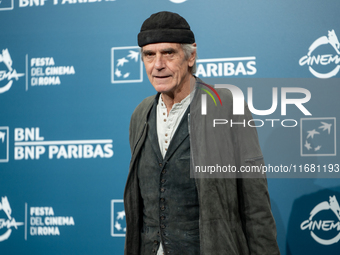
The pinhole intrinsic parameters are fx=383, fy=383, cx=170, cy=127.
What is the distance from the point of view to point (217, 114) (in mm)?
1613

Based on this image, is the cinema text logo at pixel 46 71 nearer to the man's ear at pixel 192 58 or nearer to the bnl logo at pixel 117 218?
the bnl logo at pixel 117 218

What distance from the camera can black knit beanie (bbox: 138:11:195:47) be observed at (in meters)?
1.62

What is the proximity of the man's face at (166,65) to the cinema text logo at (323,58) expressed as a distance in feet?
3.60

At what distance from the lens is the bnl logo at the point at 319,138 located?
7.75 feet

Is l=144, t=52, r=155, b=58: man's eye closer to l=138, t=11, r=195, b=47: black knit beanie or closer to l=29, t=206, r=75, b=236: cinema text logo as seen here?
l=138, t=11, r=195, b=47: black knit beanie

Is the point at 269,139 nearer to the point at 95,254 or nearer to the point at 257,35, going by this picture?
the point at 257,35

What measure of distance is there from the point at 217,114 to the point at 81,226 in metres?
1.61

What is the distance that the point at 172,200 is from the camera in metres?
1.58

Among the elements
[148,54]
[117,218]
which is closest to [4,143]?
[117,218]

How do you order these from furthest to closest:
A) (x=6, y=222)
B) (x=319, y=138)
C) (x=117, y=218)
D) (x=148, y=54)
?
(x=6, y=222)
(x=117, y=218)
(x=319, y=138)
(x=148, y=54)

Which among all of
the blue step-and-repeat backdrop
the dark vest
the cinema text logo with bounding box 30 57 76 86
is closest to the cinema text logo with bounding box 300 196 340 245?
the blue step-and-repeat backdrop

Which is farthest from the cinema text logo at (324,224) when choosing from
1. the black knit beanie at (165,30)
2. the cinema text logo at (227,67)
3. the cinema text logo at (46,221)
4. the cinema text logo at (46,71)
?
the cinema text logo at (46,71)

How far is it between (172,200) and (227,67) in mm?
1236

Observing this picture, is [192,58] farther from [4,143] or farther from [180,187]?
[4,143]
